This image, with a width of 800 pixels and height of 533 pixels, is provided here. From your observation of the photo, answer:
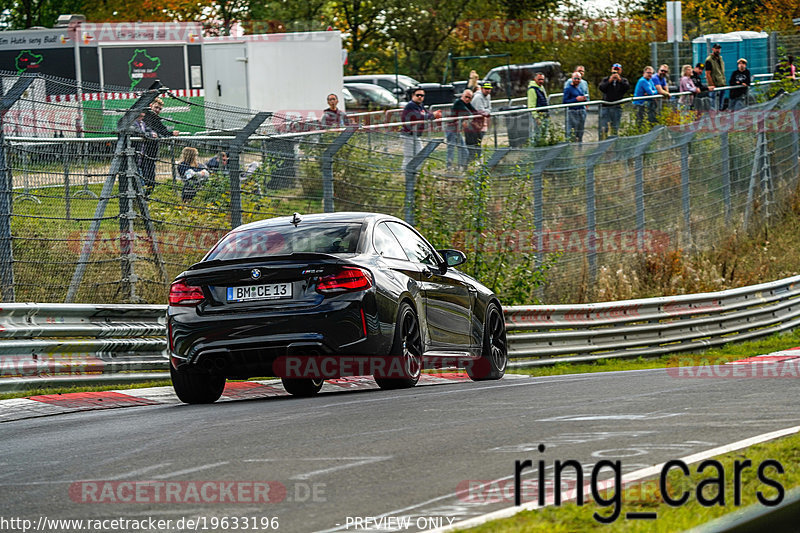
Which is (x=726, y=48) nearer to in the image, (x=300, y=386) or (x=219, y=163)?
(x=219, y=163)

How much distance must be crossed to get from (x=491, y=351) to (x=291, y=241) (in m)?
3.12

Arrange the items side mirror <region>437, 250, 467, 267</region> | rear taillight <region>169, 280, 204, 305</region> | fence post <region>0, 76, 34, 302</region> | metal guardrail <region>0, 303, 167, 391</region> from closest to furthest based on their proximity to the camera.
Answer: rear taillight <region>169, 280, 204, 305</region>, metal guardrail <region>0, 303, 167, 391</region>, side mirror <region>437, 250, 467, 267</region>, fence post <region>0, 76, 34, 302</region>

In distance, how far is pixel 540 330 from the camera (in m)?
17.3

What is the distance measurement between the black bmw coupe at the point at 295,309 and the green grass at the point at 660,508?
4360 mm

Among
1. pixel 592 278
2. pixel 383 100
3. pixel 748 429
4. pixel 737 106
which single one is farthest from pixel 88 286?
pixel 383 100

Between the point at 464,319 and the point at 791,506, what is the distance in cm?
886

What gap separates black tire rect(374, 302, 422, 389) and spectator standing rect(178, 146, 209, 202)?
393 cm

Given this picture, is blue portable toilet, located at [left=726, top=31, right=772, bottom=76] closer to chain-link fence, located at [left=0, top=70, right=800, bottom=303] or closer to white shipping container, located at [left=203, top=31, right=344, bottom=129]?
white shipping container, located at [left=203, top=31, right=344, bottom=129]

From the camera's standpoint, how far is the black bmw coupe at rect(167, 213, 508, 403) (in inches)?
412

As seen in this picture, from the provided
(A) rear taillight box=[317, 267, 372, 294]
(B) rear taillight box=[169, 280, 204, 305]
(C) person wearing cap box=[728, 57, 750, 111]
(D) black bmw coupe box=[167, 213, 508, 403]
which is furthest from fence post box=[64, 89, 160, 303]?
(C) person wearing cap box=[728, 57, 750, 111]

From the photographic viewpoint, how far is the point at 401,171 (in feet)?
57.4

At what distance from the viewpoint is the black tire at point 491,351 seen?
13469 mm

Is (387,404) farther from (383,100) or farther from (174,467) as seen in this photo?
(383,100)
